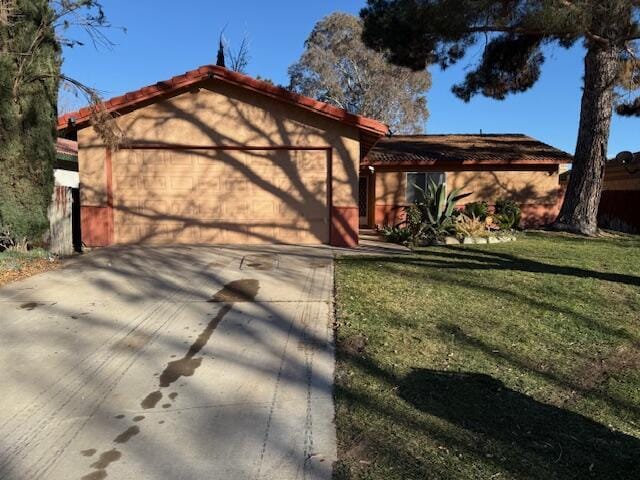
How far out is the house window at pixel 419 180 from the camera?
58.3ft

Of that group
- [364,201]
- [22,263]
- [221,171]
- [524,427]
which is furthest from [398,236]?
[524,427]

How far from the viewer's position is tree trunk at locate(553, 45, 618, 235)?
14930 millimetres

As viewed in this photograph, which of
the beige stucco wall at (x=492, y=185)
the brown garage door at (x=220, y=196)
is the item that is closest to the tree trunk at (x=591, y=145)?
the beige stucco wall at (x=492, y=185)

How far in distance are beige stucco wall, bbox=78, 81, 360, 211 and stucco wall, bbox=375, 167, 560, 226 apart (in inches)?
248

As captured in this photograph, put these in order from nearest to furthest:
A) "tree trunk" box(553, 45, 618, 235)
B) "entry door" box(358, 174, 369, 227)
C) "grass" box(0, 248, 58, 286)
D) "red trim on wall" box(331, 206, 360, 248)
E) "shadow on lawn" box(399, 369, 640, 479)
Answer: "shadow on lawn" box(399, 369, 640, 479), "grass" box(0, 248, 58, 286), "red trim on wall" box(331, 206, 360, 248), "tree trunk" box(553, 45, 618, 235), "entry door" box(358, 174, 369, 227)

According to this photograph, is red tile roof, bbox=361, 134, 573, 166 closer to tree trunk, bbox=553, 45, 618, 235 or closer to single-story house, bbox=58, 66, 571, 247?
tree trunk, bbox=553, 45, 618, 235

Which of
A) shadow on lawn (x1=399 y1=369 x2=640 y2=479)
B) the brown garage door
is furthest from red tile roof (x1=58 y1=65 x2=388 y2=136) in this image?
shadow on lawn (x1=399 y1=369 x2=640 y2=479)

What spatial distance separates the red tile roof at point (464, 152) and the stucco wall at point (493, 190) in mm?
622

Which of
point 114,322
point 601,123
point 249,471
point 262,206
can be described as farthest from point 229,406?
point 601,123

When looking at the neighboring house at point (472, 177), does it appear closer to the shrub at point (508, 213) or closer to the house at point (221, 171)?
the shrub at point (508, 213)

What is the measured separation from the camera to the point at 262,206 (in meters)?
12.0

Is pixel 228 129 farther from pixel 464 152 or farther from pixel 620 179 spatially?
pixel 620 179

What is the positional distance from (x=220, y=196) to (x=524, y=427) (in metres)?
9.37

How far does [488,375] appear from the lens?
14.5 feet
